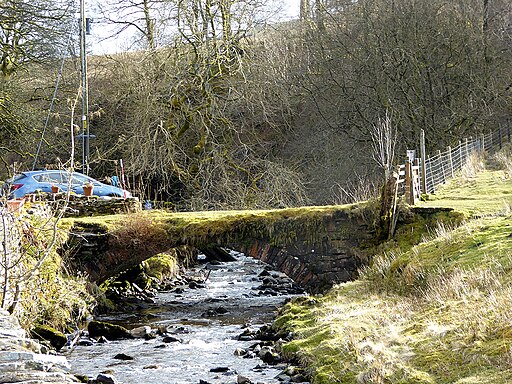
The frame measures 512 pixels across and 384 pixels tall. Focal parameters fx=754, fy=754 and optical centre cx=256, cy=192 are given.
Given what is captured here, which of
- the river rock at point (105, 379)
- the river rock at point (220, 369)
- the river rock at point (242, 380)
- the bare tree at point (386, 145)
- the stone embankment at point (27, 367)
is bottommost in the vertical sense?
the river rock at point (220, 369)

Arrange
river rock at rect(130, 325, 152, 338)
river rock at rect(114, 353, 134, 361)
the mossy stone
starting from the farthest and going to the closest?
river rock at rect(130, 325, 152, 338)
the mossy stone
river rock at rect(114, 353, 134, 361)

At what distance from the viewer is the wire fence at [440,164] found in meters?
17.4

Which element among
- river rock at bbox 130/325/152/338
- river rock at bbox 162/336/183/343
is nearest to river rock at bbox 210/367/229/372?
river rock at bbox 162/336/183/343

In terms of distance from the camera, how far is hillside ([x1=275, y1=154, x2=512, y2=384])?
8.30 metres

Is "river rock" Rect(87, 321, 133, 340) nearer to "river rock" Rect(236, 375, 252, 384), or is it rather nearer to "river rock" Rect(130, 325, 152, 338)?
"river rock" Rect(130, 325, 152, 338)

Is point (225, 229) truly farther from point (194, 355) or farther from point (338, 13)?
point (338, 13)

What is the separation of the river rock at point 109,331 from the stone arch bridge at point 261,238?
2.32 metres

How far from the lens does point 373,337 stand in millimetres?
9977

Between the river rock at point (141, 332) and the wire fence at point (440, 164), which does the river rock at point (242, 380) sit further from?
the wire fence at point (440, 164)

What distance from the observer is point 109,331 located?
1438 cm

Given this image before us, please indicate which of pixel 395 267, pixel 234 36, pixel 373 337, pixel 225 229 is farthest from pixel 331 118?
pixel 373 337

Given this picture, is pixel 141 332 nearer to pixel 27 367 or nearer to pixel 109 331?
pixel 109 331

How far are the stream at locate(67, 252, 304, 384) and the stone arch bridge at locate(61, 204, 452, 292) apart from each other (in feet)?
4.18

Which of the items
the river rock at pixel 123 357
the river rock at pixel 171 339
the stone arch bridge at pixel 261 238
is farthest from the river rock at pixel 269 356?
the stone arch bridge at pixel 261 238
